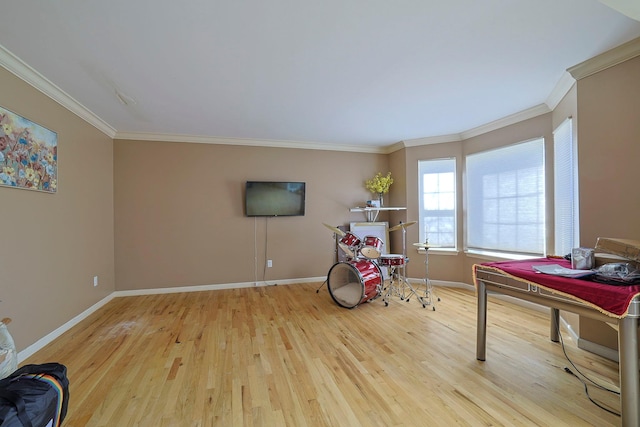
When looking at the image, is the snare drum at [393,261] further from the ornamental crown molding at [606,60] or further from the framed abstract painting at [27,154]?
the framed abstract painting at [27,154]

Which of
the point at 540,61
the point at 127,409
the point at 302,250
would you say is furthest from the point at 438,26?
the point at 302,250

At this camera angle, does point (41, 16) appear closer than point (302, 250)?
Yes

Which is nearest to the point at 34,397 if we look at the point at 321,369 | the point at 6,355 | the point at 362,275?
the point at 6,355

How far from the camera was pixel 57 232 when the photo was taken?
9.47ft

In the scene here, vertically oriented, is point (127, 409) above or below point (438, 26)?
below

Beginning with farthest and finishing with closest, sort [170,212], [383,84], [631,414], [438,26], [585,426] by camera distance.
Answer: [170,212] < [383,84] < [438,26] < [585,426] < [631,414]

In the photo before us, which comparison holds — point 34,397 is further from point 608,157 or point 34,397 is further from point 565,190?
point 565,190

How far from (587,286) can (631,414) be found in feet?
2.17

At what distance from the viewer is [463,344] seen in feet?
8.54

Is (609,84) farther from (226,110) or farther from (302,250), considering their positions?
(302,250)

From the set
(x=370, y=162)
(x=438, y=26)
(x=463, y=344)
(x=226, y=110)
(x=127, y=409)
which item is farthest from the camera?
(x=370, y=162)

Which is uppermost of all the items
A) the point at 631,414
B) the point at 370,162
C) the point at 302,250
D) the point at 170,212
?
the point at 370,162

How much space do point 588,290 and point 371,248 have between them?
7.58ft

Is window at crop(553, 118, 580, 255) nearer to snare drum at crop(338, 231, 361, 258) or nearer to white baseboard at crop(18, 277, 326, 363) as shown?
snare drum at crop(338, 231, 361, 258)
